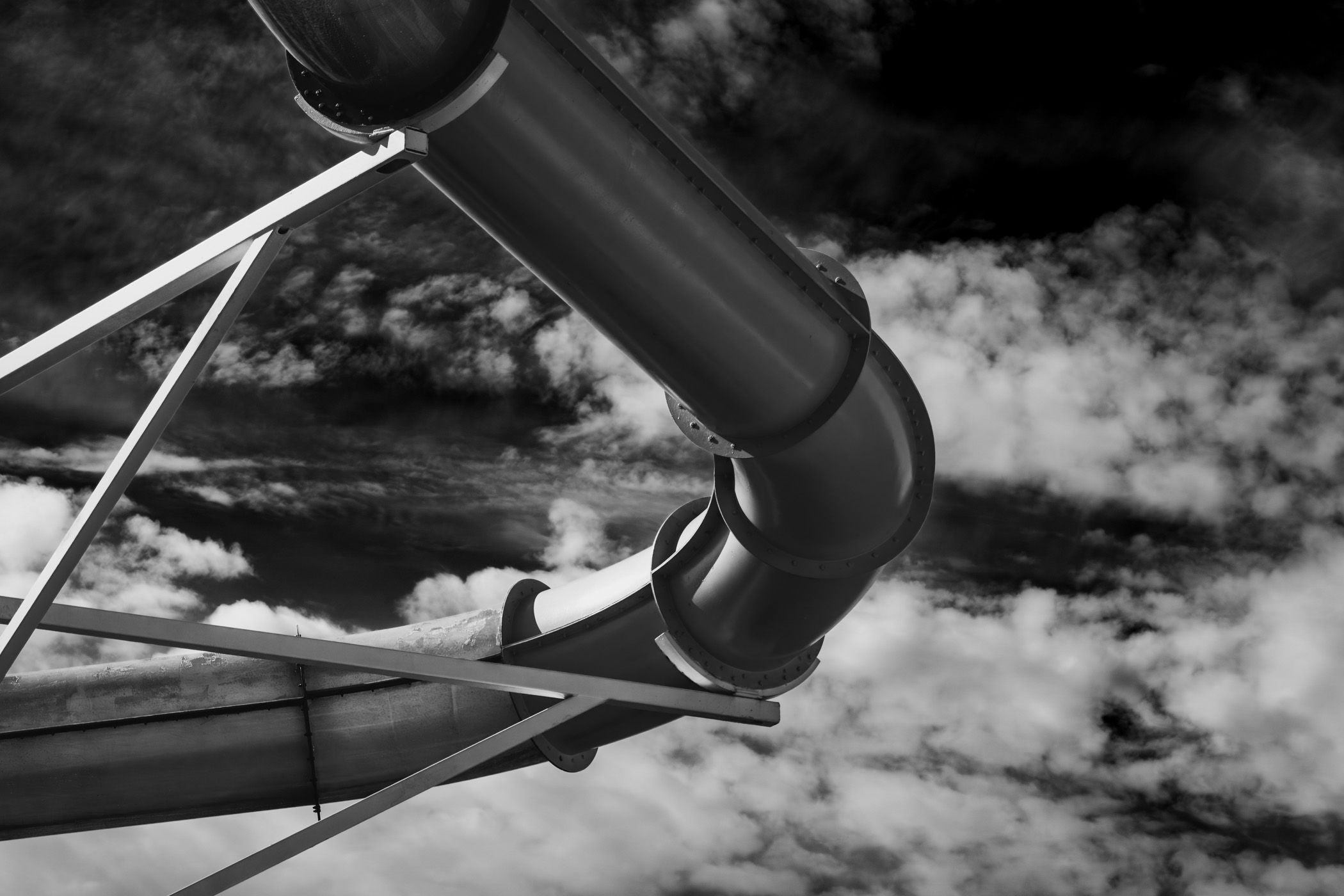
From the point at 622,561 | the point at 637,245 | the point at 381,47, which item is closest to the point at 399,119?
the point at 381,47

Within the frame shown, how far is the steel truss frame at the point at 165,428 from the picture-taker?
4965 mm

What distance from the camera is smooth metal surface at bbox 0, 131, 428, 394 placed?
16.3 ft

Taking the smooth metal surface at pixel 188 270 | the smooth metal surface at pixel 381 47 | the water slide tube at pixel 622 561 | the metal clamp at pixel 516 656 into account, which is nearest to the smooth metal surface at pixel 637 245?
the water slide tube at pixel 622 561

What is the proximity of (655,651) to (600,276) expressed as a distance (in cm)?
292

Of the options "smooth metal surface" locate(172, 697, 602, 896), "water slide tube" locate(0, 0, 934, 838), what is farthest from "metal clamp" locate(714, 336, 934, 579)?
"smooth metal surface" locate(172, 697, 602, 896)

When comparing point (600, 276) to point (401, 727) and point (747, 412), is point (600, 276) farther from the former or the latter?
point (401, 727)

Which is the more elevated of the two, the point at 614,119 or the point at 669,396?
the point at 614,119

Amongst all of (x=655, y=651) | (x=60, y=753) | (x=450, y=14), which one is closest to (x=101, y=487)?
(x=450, y=14)

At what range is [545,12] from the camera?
16.1ft

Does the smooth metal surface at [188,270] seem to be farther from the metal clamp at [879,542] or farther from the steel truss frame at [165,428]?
the metal clamp at [879,542]

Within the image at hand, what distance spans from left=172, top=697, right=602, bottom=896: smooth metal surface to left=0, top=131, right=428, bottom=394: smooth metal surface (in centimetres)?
251

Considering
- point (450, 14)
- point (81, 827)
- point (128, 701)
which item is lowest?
point (81, 827)

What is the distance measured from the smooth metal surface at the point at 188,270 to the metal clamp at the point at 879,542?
2.52 m

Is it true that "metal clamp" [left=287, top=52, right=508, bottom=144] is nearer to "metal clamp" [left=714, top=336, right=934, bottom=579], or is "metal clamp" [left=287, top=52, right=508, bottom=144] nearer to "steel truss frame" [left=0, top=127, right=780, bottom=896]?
"steel truss frame" [left=0, top=127, right=780, bottom=896]
